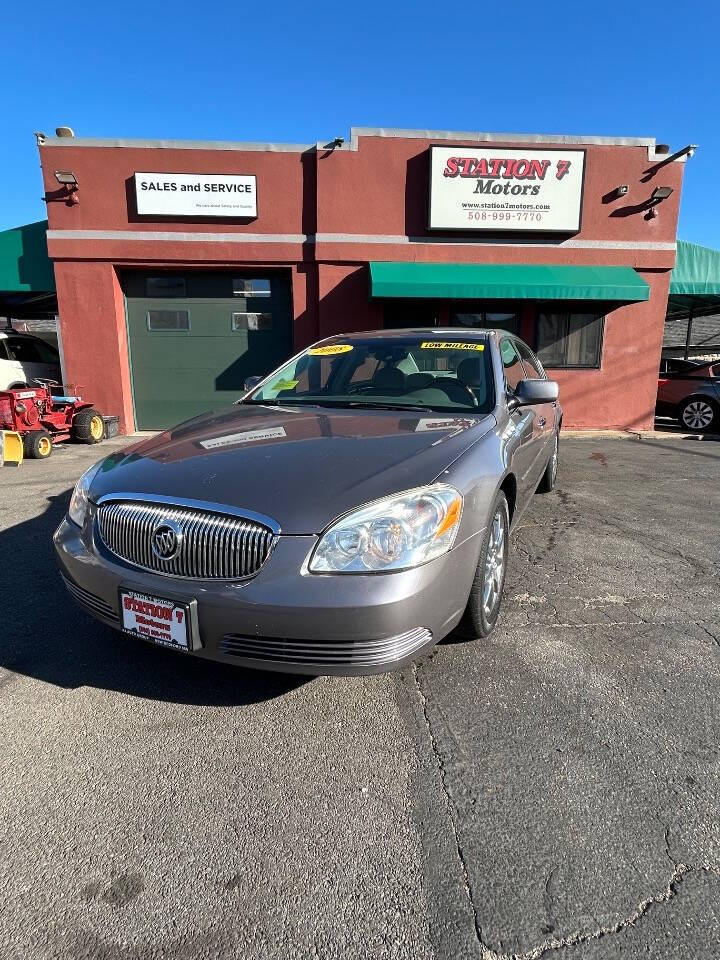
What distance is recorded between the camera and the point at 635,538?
4.64m

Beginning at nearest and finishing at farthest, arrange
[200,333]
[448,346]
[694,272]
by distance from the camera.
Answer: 1. [448,346]
2. [200,333]
3. [694,272]

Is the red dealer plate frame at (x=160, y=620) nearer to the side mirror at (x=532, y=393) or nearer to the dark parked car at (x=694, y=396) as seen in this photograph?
the side mirror at (x=532, y=393)

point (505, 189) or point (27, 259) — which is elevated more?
point (505, 189)

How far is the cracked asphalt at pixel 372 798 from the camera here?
1475 millimetres

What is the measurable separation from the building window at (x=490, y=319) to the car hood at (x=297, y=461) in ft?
28.6

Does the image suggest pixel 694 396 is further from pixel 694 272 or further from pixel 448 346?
pixel 448 346

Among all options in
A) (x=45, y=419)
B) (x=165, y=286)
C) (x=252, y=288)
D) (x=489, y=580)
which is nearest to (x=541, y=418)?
(x=489, y=580)

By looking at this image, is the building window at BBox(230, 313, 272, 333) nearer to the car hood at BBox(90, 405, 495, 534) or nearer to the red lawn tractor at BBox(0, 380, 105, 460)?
the red lawn tractor at BBox(0, 380, 105, 460)

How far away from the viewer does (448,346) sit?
371cm

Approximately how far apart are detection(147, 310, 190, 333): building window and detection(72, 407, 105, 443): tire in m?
2.37

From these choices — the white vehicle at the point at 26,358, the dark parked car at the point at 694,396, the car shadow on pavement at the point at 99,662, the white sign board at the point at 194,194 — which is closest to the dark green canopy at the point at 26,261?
the white vehicle at the point at 26,358

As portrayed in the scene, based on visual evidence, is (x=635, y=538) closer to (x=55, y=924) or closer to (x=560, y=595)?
(x=560, y=595)

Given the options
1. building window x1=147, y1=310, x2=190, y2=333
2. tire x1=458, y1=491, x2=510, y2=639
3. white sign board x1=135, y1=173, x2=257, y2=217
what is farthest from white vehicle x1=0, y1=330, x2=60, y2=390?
tire x1=458, y1=491, x2=510, y2=639

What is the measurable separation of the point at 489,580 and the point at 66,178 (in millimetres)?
10850
